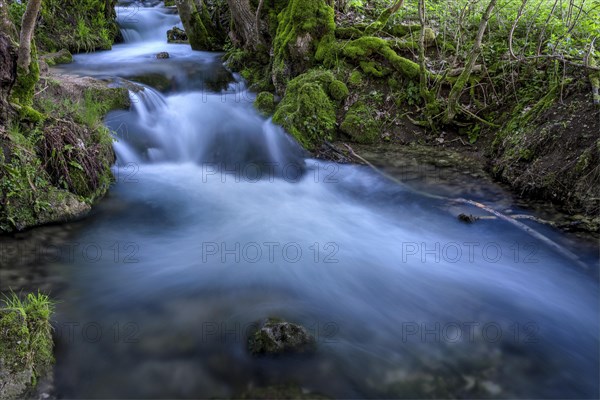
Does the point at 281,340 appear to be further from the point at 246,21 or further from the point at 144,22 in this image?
the point at 144,22

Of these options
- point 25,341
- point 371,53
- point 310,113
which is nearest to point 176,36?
point 371,53

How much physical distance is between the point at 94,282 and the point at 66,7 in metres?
11.3

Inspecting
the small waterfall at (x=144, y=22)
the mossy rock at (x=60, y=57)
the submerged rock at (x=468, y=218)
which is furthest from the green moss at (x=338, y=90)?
the small waterfall at (x=144, y=22)

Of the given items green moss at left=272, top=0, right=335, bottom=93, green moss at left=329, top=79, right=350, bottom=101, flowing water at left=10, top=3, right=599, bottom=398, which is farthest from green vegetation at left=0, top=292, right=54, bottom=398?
green moss at left=272, top=0, right=335, bottom=93

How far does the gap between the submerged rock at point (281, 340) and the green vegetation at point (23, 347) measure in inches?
56.3

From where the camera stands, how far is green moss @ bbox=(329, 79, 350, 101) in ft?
23.6

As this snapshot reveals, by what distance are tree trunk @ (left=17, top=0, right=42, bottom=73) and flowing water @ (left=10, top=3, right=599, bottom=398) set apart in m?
1.83

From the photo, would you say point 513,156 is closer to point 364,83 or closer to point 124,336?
point 364,83

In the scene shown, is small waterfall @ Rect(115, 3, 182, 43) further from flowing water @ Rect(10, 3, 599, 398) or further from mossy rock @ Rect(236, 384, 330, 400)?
mossy rock @ Rect(236, 384, 330, 400)

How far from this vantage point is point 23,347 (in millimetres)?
2604

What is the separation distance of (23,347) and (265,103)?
20.5 ft

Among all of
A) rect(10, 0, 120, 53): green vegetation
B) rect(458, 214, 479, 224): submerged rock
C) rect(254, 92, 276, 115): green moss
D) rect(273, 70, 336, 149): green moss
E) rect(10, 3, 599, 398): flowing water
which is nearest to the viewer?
rect(10, 3, 599, 398): flowing water

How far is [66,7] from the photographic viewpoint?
38.1 feet

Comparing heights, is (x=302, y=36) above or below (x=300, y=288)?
above
